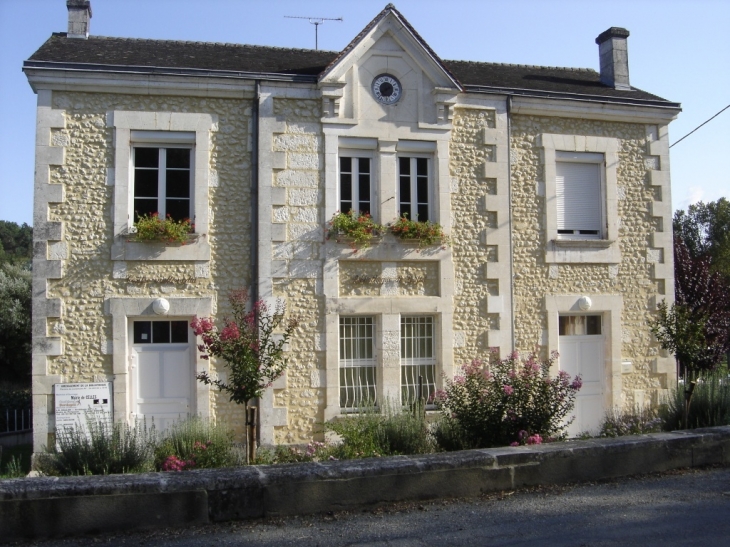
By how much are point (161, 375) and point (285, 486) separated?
18.7 feet

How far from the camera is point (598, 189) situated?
11.8m

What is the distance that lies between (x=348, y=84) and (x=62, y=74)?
395 centimetres

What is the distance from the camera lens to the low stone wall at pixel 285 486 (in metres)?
4.47

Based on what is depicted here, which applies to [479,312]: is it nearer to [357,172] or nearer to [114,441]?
[357,172]

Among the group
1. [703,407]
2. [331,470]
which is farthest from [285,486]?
[703,407]

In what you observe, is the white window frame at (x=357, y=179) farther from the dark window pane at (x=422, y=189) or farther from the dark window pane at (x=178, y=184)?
the dark window pane at (x=178, y=184)

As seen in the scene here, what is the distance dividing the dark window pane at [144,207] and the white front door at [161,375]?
5.02ft

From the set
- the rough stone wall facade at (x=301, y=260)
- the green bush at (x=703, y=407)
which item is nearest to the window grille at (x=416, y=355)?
the rough stone wall facade at (x=301, y=260)

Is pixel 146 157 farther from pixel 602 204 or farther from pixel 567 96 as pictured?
pixel 602 204

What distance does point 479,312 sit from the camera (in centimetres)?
1092

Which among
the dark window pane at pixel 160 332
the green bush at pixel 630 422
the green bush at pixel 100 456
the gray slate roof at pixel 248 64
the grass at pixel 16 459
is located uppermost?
the gray slate roof at pixel 248 64

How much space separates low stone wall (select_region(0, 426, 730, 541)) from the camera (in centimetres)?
447

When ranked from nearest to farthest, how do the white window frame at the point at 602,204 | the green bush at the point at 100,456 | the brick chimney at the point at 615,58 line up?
the green bush at the point at 100,456 < the white window frame at the point at 602,204 < the brick chimney at the point at 615,58

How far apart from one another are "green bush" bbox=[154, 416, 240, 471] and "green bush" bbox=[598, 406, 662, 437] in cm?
463
